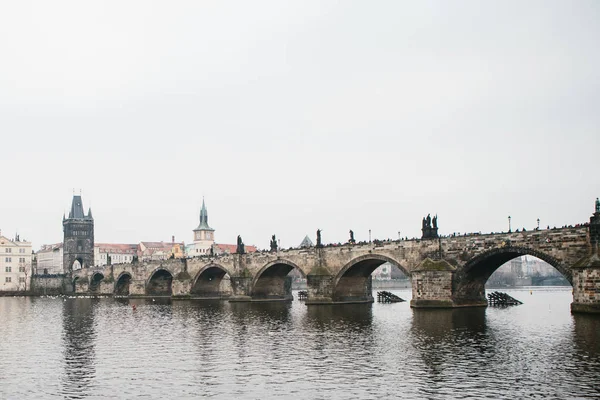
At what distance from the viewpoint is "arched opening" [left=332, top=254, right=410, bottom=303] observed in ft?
247

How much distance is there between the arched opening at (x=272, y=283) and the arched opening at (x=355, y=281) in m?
14.1

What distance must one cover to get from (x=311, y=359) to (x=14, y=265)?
159352 mm

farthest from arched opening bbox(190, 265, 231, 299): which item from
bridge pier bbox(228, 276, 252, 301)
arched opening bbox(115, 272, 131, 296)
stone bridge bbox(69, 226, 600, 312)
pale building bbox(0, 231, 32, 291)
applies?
pale building bbox(0, 231, 32, 291)

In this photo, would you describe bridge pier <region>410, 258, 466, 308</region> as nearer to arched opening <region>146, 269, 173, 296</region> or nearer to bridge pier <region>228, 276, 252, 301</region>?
bridge pier <region>228, 276, 252, 301</region>

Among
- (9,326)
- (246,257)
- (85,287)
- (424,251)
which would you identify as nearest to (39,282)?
(85,287)

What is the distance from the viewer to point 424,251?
65438 mm

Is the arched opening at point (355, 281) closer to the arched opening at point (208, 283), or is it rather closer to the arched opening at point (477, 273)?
the arched opening at point (477, 273)

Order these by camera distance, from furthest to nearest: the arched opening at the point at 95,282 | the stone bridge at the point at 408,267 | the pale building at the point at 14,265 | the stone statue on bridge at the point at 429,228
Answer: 1. the pale building at the point at 14,265
2. the arched opening at the point at 95,282
3. the stone statue on bridge at the point at 429,228
4. the stone bridge at the point at 408,267

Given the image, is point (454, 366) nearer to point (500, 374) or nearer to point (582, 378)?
point (500, 374)

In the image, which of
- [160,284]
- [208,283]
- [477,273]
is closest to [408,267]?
[477,273]

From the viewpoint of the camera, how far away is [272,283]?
320ft

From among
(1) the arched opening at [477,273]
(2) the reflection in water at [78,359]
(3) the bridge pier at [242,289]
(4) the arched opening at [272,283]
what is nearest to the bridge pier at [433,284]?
(1) the arched opening at [477,273]

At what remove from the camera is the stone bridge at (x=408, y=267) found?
2060 inches

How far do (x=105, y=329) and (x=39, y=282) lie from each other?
5061 inches
